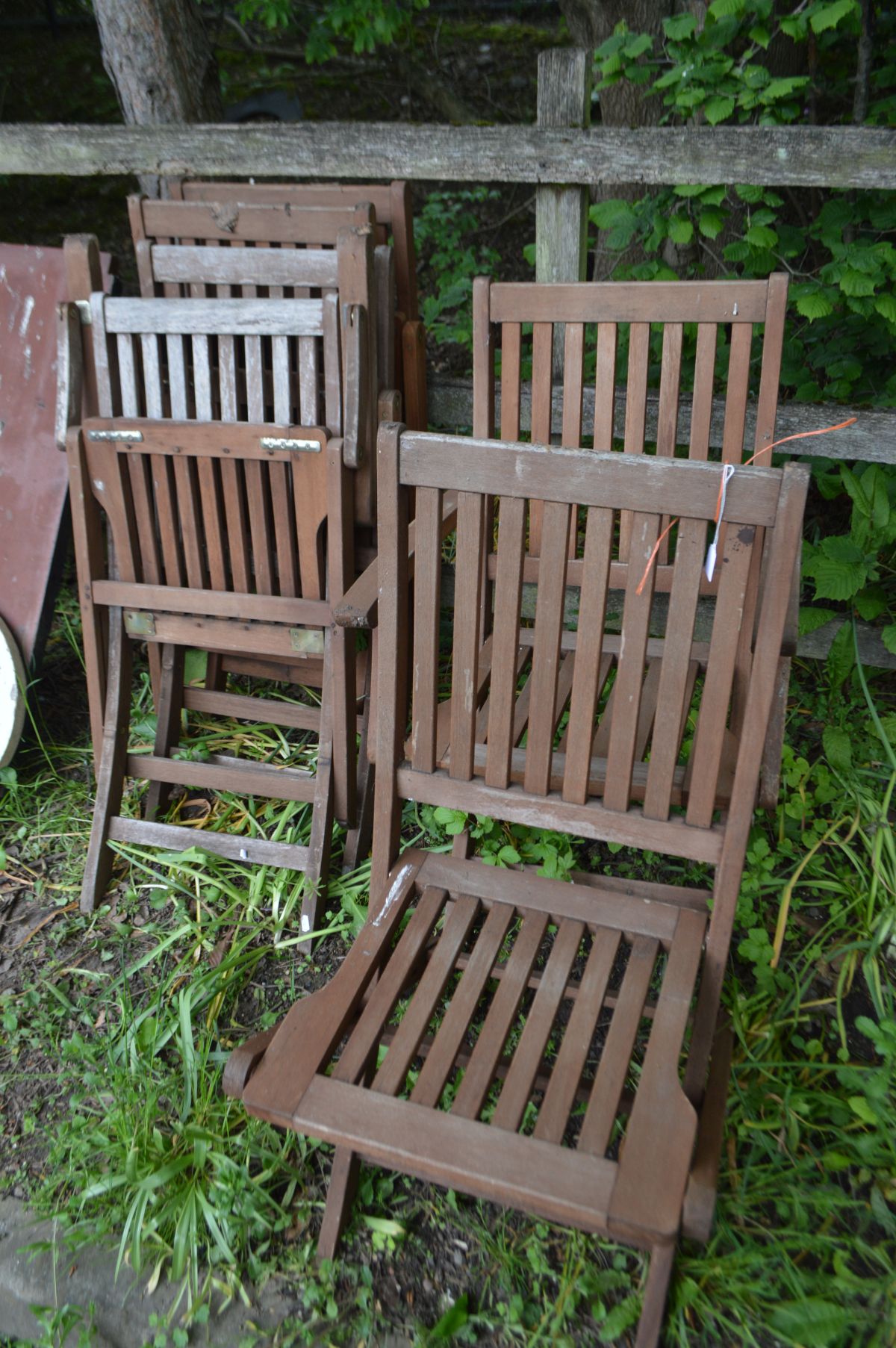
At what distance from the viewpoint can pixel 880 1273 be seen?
5.69ft

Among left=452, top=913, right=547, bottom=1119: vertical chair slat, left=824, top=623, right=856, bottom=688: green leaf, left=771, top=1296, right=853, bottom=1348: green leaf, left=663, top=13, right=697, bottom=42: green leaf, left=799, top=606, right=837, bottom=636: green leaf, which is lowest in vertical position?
left=771, top=1296, right=853, bottom=1348: green leaf

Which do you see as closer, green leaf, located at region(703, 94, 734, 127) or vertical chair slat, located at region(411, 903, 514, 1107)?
vertical chair slat, located at region(411, 903, 514, 1107)

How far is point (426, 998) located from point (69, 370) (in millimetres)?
1745

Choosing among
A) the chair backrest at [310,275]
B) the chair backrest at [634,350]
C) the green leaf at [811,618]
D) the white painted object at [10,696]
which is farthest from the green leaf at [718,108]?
the white painted object at [10,696]

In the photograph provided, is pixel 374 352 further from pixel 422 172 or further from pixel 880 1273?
pixel 880 1273

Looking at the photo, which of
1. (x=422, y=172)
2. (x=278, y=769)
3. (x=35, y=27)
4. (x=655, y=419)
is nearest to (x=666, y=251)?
(x=655, y=419)

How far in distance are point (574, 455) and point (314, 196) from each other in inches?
62.2

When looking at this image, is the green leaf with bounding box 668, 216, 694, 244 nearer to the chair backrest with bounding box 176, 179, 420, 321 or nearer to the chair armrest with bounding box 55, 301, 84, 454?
the chair backrest with bounding box 176, 179, 420, 321

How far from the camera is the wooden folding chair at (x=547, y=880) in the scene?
1.40 meters

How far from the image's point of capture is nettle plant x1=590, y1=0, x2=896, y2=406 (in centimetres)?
264

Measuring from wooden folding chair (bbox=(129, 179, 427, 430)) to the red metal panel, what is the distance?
1.18 feet

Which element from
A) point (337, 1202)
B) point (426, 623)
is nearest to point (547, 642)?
point (426, 623)

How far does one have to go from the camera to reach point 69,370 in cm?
242

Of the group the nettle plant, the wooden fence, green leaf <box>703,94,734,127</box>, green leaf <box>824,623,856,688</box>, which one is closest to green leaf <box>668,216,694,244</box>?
the nettle plant
